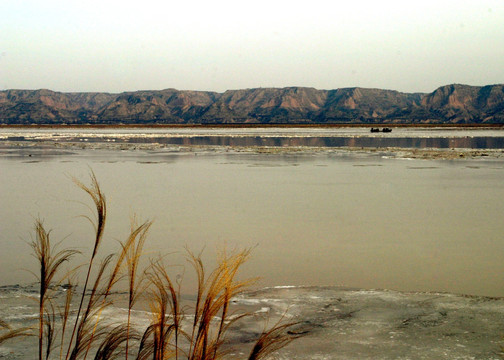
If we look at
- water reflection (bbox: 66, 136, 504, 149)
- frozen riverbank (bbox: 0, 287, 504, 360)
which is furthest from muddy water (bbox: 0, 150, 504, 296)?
water reflection (bbox: 66, 136, 504, 149)

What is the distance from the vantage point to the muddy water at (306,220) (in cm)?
779

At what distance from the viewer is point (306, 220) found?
11547mm

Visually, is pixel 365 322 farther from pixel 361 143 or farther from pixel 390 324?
pixel 361 143

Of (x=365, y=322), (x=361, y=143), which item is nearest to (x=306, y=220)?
(x=365, y=322)

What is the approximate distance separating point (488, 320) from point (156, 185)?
43.9 feet

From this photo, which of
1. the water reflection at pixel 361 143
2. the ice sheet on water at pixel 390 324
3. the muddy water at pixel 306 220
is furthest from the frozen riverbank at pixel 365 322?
the water reflection at pixel 361 143

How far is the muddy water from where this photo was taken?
307 inches

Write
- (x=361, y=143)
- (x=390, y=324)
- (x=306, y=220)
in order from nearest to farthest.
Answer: (x=390, y=324) < (x=306, y=220) < (x=361, y=143)

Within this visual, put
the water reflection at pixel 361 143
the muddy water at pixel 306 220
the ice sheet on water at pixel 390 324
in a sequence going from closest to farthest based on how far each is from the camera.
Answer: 1. the ice sheet on water at pixel 390 324
2. the muddy water at pixel 306 220
3. the water reflection at pixel 361 143

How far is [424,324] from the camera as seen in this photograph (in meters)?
5.61

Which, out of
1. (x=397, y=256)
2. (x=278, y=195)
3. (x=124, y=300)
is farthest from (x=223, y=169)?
(x=124, y=300)

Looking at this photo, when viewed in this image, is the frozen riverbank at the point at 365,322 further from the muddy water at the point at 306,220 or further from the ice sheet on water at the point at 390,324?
the muddy water at the point at 306,220

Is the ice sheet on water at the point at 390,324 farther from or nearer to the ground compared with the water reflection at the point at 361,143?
nearer to the ground

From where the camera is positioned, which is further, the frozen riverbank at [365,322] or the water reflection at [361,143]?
the water reflection at [361,143]
